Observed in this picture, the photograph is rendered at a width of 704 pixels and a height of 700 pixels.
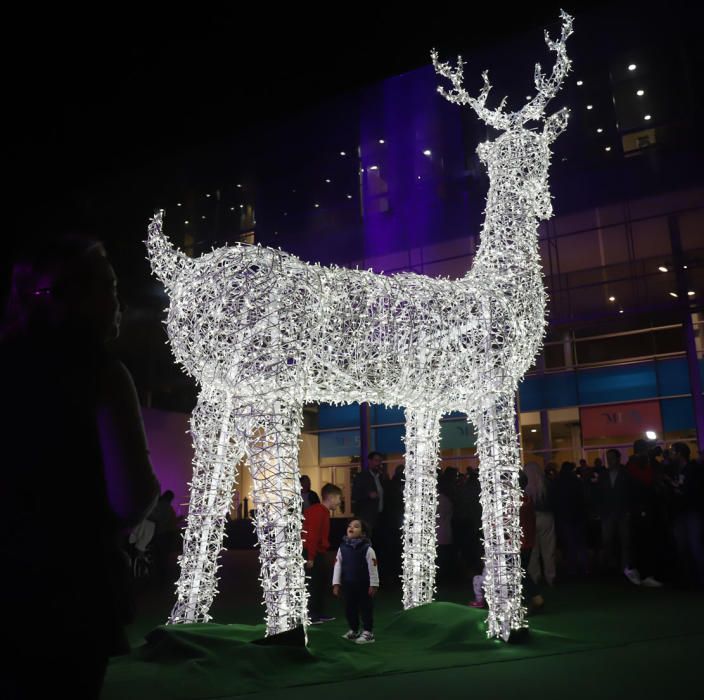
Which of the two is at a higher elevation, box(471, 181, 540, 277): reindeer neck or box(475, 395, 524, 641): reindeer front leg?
box(471, 181, 540, 277): reindeer neck

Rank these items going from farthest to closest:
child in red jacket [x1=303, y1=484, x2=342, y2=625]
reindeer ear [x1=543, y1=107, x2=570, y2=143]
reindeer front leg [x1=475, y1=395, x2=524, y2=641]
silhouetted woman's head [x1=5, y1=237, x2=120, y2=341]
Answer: child in red jacket [x1=303, y1=484, x2=342, y2=625] → reindeer ear [x1=543, y1=107, x2=570, y2=143] → reindeer front leg [x1=475, y1=395, x2=524, y2=641] → silhouetted woman's head [x1=5, y1=237, x2=120, y2=341]

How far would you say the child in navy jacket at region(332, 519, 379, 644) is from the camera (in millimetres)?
5062

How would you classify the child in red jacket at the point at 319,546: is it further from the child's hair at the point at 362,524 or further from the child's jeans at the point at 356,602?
the child's jeans at the point at 356,602

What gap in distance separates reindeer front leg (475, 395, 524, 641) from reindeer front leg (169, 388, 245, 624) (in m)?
1.73

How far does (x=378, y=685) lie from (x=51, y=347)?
3.10 m

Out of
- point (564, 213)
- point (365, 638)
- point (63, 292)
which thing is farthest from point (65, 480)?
point (564, 213)

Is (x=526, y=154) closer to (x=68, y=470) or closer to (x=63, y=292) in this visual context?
(x=63, y=292)

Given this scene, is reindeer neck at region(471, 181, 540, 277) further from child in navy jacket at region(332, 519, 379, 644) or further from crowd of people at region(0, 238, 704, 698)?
crowd of people at region(0, 238, 704, 698)

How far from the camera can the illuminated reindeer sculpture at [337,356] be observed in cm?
420

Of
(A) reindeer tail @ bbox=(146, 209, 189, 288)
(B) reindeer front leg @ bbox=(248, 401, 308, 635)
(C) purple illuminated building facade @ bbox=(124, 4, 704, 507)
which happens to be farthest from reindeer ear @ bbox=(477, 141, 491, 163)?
(C) purple illuminated building facade @ bbox=(124, 4, 704, 507)

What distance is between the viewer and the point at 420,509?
224 inches

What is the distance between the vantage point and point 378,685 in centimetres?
365

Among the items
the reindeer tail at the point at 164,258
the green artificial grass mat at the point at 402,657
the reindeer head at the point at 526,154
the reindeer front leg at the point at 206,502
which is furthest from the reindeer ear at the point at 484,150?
the green artificial grass mat at the point at 402,657

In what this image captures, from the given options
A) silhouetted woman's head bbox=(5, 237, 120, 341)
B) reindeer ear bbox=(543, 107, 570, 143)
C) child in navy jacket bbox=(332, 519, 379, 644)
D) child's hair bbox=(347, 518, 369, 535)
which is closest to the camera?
silhouetted woman's head bbox=(5, 237, 120, 341)
